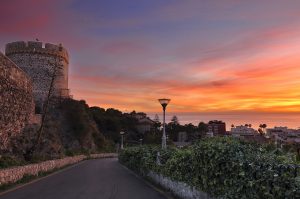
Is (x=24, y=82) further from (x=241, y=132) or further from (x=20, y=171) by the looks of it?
(x=241, y=132)

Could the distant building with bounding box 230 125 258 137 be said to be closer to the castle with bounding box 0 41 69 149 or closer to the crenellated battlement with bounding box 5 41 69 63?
the castle with bounding box 0 41 69 149

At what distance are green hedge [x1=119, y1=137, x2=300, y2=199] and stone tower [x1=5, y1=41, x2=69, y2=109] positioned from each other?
60531 mm

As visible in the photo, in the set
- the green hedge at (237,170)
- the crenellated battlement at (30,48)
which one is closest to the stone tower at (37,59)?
the crenellated battlement at (30,48)

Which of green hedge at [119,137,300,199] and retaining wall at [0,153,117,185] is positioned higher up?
green hedge at [119,137,300,199]

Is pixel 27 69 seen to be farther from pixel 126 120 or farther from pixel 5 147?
pixel 126 120

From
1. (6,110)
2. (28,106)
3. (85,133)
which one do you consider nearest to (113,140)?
(85,133)

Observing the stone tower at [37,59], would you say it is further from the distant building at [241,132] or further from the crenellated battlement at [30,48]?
the distant building at [241,132]

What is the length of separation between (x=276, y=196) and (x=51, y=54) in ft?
238

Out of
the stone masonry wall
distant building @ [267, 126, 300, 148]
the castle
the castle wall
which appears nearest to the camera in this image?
distant building @ [267, 126, 300, 148]

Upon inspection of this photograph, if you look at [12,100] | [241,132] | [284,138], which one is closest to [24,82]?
[12,100]

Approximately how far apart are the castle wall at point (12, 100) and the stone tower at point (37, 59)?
27.7 metres

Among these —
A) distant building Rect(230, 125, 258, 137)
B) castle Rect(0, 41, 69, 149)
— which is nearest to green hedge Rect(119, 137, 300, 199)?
distant building Rect(230, 125, 258, 137)

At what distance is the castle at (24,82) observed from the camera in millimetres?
34438

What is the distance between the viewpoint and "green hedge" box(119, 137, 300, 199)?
22.9 ft
